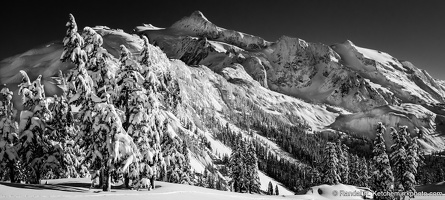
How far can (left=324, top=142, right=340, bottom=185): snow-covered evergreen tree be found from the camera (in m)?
85.2

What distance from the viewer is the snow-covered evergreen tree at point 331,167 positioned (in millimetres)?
85250

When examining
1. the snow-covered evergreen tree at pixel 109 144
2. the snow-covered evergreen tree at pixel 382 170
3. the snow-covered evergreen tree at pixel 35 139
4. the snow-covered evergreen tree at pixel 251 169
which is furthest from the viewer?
the snow-covered evergreen tree at pixel 251 169

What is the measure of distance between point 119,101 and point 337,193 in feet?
180

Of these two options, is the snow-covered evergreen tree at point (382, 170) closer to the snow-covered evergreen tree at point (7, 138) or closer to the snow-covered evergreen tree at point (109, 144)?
the snow-covered evergreen tree at point (109, 144)

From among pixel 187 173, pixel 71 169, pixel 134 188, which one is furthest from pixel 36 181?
pixel 187 173

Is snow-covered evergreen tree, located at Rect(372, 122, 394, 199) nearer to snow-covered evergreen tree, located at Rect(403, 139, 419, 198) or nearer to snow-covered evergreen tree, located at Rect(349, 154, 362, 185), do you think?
snow-covered evergreen tree, located at Rect(403, 139, 419, 198)

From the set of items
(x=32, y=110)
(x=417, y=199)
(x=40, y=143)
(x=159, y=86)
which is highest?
(x=159, y=86)

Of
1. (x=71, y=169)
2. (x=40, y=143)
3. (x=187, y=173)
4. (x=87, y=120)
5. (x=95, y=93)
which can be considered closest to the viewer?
(x=87, y=120)

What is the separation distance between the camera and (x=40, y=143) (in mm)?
34812

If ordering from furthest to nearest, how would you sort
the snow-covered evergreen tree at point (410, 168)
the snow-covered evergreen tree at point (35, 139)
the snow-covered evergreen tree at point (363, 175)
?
1. the snow-covered evergreen tree at point (363, 175)
2. the snow-covered evergreen tree at point (410, 168)
3. the snow-covered evergreen tree at point (35, 139)

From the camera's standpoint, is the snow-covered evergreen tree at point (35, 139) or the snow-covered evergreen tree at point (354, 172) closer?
the snow-covered evergreen tree at point (35, 139)

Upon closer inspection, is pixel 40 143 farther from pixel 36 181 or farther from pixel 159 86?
pixel 159 86

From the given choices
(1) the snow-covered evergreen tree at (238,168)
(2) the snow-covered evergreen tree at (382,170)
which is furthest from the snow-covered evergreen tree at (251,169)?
(2) the snow-covered evergreen tree at (382,170)

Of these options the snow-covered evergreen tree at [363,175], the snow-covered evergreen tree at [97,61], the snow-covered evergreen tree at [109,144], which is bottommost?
the snow-covered evergreen tree at [363,175]
